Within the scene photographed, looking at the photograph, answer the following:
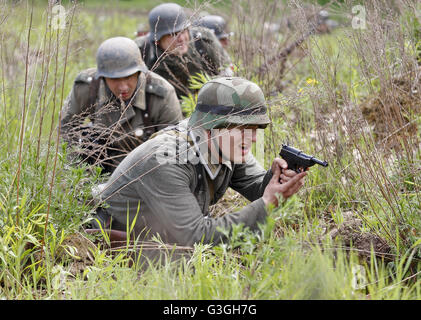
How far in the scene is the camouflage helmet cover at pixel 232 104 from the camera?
2842mm

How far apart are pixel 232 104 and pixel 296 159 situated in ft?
1.32

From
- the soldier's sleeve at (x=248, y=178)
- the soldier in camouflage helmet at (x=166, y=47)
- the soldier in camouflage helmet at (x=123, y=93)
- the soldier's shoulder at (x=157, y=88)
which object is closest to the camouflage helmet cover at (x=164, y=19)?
the soldier in camouflage helmet at (x=166, y=47)

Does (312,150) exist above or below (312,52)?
below

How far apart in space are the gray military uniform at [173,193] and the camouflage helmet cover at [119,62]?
1595mm

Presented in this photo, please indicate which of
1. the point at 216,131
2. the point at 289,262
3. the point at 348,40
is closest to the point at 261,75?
the point at 348,40

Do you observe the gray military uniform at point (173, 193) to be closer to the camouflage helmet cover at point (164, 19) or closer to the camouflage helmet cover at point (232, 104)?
the camouflage helmet cover at point (232, 104)

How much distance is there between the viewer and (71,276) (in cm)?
284

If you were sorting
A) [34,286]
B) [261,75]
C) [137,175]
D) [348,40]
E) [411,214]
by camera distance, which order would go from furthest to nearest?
[261,75], [348,40], [137,175], [411,214], [34,286]

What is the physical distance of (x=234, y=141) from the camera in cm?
290

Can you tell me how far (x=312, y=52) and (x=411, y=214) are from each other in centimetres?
97

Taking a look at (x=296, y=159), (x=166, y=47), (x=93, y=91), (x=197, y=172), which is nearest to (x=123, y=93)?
(x=93, y=91)

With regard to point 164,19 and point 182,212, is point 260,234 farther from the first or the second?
point 164,19

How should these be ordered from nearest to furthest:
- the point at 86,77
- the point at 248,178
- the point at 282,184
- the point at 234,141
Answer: the point at 282,184 → the point at 234,141 → the point at 248,178 → the point at 86,77
